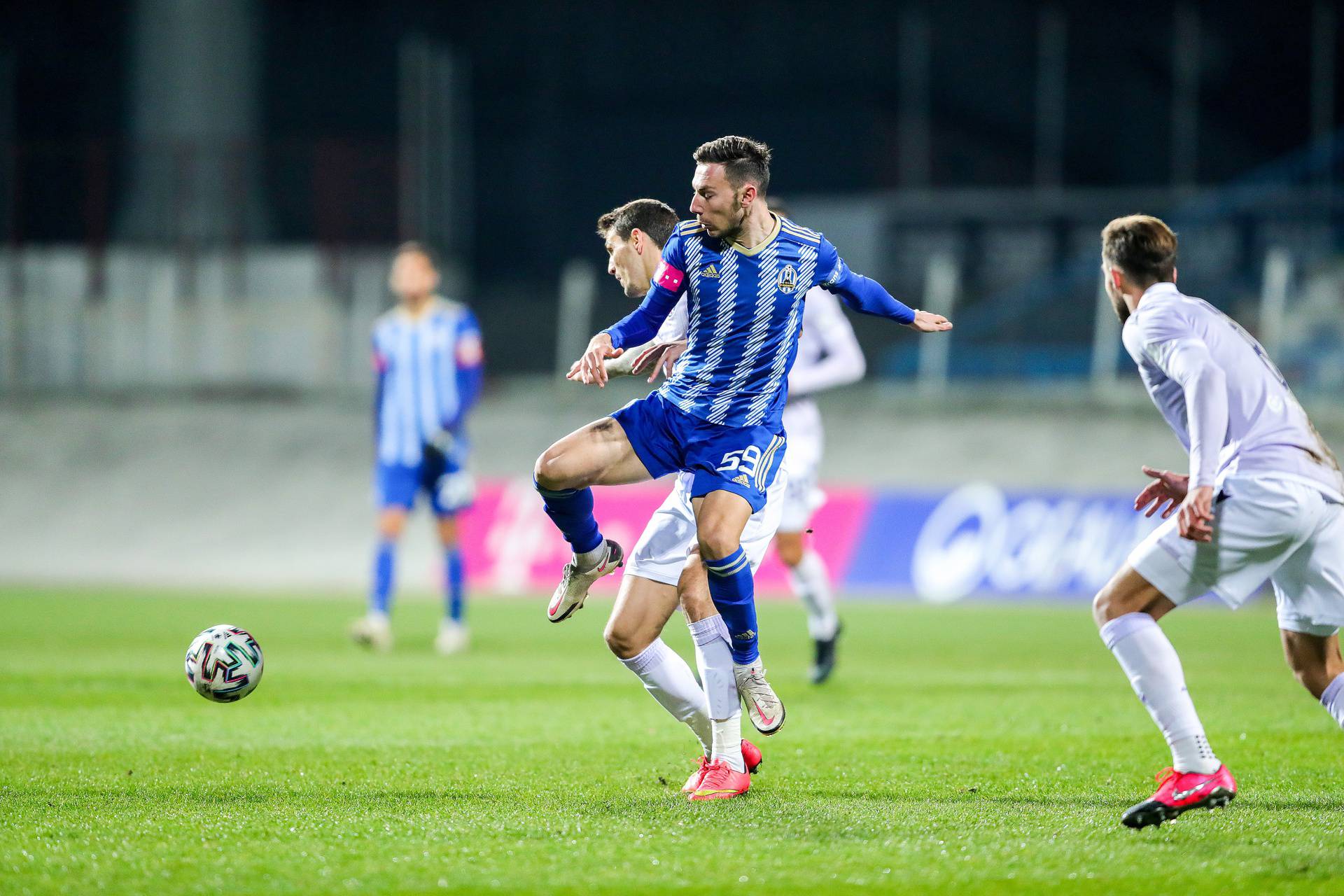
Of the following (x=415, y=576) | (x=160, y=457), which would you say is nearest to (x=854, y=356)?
(x=415, y=576)

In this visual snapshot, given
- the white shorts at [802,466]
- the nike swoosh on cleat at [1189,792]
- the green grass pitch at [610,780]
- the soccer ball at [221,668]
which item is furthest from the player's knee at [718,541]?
the white shorts at [802,466]

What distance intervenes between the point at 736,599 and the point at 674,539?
352 millimetres

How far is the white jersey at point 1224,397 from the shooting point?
4.61 metres

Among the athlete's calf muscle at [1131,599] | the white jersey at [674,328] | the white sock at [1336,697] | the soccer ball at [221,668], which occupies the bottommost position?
the soccer ball at [221,668]

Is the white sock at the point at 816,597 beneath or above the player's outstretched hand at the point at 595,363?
beneath

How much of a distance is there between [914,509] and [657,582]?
10115mm

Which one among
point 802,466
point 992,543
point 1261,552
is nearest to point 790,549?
point 802,466

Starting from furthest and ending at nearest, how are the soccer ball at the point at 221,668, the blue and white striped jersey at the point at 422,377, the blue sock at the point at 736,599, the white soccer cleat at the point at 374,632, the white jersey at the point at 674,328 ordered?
the blue and white striped jersey at the point at 422,377 → the white soccer cleat at the point at 374,632 → the soccer ball at the point at 221,668 → the white jersey at the point at 674,328 → the blue sock at the point at 736,599

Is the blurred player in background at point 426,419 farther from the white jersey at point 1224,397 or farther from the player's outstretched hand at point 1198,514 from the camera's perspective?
the player's outstretched hand at point 1198,514

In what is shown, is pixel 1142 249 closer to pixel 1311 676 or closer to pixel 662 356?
pixel 1311 676

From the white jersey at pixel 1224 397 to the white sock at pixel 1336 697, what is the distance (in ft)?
2.10

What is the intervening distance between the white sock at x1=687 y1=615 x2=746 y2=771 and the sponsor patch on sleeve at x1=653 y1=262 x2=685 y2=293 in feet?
3.92

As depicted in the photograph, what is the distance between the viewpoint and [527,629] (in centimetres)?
1252

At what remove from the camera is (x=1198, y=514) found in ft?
15.0
